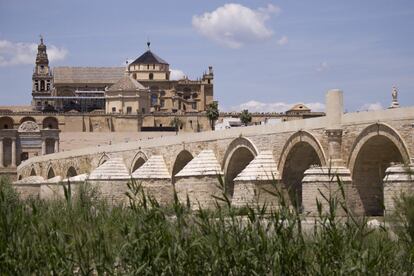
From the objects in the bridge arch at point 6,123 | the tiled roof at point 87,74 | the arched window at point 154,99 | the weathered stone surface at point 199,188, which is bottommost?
the weathered stone surface at point 199,188

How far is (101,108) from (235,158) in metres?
68.4

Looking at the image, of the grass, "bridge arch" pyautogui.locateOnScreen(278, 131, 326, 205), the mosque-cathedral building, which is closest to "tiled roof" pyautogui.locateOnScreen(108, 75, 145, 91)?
the mosque-cathedral building

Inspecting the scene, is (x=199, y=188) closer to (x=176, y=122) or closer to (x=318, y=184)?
(x=318, y=184)

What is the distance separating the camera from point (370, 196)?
28594 millimetres

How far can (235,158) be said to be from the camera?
3625 cm

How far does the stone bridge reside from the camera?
2653 cm

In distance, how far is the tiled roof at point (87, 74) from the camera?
10756 cm

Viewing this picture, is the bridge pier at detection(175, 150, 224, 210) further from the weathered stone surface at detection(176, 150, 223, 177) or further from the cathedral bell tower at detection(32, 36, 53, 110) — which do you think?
the cathedral bell tower at detection(32, 36, 53, 110)

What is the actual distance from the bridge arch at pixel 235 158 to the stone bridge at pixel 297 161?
38mm

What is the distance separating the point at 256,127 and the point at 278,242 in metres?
19.7

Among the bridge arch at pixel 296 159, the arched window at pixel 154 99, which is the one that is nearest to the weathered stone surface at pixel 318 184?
the bridge arch at pixel 296 159

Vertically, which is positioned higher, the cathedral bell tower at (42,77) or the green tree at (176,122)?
the cathedral bell tower at (42,77)

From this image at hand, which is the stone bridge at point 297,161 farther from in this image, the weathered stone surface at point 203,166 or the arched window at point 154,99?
the arched window at point 154,99

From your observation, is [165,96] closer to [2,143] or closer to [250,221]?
[2,143]
